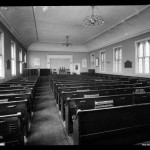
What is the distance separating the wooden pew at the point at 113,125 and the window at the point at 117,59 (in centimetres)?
783

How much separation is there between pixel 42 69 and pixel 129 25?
354 inches

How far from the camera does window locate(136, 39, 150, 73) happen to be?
7.35 metres


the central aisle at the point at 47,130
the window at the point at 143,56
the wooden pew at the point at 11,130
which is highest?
the window at the point at 143,56

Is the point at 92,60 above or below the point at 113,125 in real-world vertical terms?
above

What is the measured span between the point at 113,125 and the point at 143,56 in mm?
6583

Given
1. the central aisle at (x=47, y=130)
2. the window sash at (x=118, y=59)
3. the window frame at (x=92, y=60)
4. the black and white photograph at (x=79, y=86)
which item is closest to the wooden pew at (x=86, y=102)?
the black and white photograph at (x=79, y=86)

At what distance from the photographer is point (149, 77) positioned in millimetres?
6934

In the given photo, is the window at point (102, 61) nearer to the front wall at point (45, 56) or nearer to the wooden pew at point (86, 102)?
the front wall at point (45, 56)

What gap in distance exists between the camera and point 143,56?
7.55 metres

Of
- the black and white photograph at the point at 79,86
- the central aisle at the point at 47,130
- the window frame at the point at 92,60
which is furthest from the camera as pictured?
the window frame at the point at 92,60

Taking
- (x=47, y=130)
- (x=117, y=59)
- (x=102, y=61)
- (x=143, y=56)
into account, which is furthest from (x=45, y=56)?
(x=47, y=130)

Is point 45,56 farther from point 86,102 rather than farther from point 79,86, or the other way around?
point 86,102

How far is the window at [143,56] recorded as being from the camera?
735 cm
